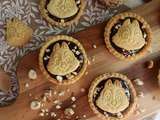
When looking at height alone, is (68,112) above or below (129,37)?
below

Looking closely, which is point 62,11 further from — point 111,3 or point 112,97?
point 112,97

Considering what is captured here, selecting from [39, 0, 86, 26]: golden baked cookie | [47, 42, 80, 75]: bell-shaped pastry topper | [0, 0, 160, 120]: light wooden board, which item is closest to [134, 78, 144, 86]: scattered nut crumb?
[0, 0, 160, 120]: light wooden board

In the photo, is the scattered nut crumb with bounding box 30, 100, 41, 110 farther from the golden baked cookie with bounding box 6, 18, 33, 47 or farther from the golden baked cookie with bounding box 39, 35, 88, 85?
the golden baked cookie with bounding box 6, 18, 33, 47

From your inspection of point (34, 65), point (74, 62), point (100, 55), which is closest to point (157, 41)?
point (100, 55)

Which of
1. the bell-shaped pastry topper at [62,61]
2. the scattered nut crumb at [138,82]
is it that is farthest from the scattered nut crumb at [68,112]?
the scattered nut crumb at [138,82]

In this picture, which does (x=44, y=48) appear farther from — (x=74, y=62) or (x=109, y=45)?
(x=109, y=45)

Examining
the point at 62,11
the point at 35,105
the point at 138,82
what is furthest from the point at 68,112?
the point at 62,11
